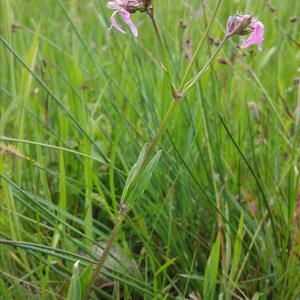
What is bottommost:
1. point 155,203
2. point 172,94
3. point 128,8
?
point 155,203

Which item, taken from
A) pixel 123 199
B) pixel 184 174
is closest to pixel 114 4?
pixel 123 199

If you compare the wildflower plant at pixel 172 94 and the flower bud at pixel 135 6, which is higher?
the flower bud at pixel 135 6

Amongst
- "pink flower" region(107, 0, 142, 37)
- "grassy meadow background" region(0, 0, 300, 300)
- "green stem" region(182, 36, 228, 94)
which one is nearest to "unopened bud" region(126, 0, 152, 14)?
"pink flower" region(107, 0, 142, 37)

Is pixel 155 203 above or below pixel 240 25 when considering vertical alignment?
below

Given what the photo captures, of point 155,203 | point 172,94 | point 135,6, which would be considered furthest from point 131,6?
point 155,203

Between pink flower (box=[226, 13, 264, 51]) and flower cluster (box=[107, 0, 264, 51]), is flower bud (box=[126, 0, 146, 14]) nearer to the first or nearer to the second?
flower cluster (box=[107, 0, 264, 51])

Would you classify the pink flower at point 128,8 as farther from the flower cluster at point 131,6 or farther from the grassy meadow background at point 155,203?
the grassy meadow background at point 155,203

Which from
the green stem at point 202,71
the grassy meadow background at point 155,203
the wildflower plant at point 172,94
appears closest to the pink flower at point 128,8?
the wildflower plant at point 172,94

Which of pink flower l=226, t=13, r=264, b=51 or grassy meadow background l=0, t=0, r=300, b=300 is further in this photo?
grassy meadow background l=0, t=0, r=300, b=300

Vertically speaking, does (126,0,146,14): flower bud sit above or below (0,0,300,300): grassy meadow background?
above

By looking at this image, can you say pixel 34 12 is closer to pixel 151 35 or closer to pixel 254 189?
pixel 151 35

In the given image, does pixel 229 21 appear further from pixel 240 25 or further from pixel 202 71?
pixel 202 71
